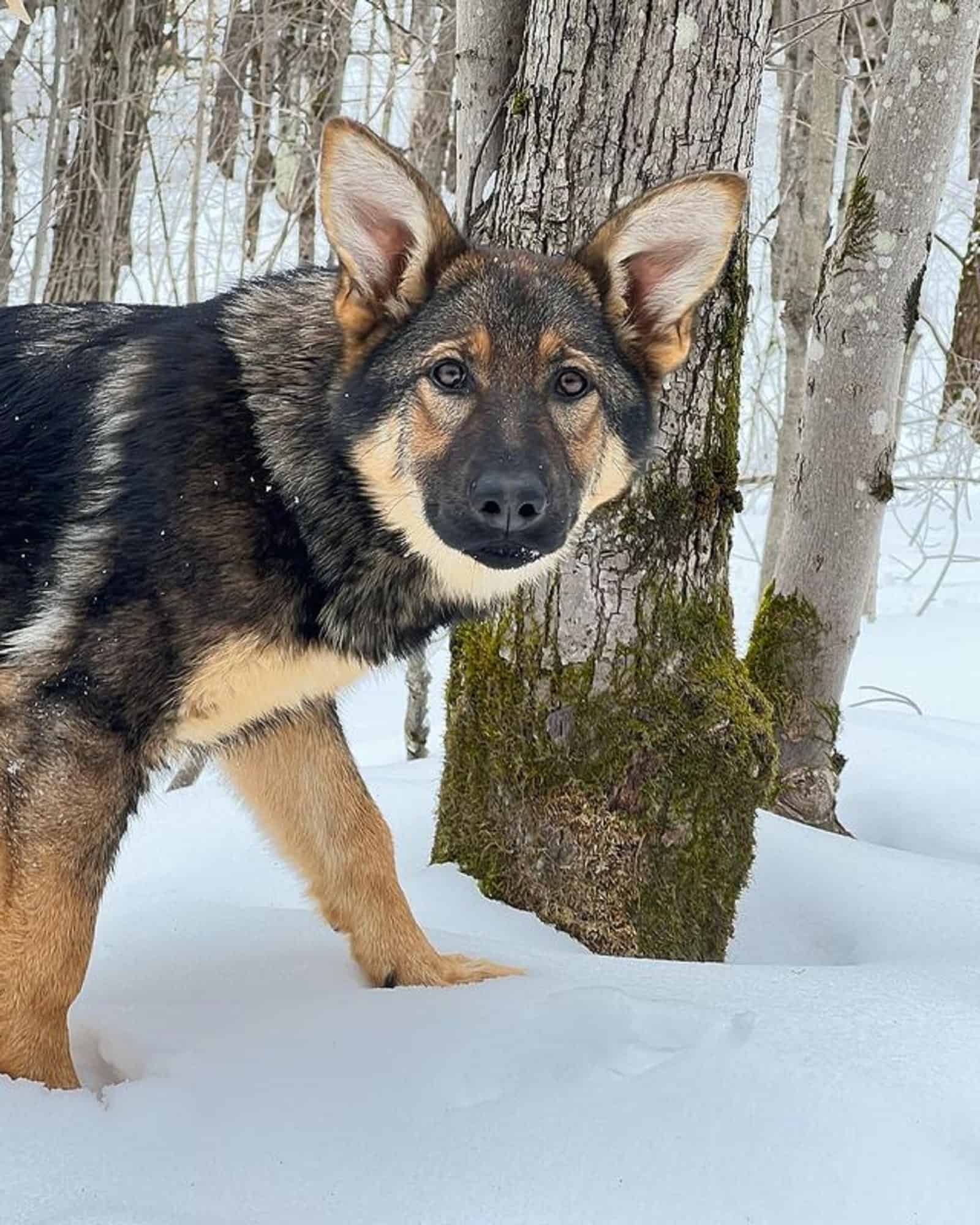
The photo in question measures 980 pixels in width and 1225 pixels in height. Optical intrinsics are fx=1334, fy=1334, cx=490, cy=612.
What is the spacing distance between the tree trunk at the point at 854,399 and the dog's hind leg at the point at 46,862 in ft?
9.80

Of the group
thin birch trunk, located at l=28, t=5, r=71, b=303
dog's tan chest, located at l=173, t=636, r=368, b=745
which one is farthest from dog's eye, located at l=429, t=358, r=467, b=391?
thin birch trunk, located at l=28, t=5, r=71, b=303

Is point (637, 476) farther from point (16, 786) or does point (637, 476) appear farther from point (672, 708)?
point (16, 786)

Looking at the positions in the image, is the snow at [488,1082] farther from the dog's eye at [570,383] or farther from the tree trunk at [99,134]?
the tree trunk at [99,134]

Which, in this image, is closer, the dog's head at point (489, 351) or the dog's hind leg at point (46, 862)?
the dog's hind leg at point (46, 862)

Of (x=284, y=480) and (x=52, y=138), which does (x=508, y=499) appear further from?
(x=52, y=138)

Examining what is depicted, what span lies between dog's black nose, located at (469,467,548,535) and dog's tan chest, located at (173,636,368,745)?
520 mm

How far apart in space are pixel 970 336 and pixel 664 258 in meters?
11.4

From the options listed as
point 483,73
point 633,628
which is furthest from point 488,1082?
point 483,73

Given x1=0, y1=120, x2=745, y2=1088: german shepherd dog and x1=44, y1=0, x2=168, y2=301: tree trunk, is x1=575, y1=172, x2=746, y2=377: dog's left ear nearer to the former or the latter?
x1=0, y1=120, x2=745, y2=1088: german shepherd dog

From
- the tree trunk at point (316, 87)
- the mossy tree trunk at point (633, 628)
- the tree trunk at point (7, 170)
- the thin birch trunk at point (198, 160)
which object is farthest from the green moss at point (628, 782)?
the tree trunk at point (7, 170)

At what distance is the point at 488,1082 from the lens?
2588 millimetres

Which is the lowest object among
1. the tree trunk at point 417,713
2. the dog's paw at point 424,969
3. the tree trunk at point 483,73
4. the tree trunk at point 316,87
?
the tree trunk at point 417,713

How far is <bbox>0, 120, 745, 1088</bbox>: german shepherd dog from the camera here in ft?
9.20

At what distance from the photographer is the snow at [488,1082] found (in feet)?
7.32
